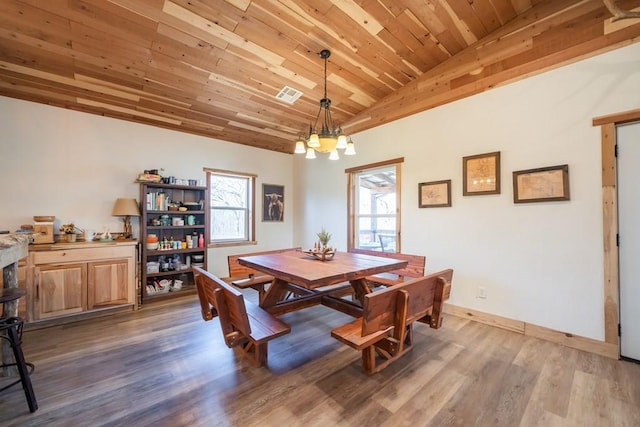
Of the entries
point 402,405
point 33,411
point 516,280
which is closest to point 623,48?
point 516,280

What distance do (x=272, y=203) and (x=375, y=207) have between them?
219 cm

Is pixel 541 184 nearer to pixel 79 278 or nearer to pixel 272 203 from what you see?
pixel 272 203

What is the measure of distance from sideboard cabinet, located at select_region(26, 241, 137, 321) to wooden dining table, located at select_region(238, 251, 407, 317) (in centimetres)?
175

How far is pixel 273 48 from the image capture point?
284cm

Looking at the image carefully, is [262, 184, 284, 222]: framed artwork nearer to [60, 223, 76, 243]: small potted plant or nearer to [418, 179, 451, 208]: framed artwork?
[60, 223, 76, 243]: small potted plant

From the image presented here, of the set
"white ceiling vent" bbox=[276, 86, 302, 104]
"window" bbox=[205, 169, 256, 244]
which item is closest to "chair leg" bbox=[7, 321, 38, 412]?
"window" bbox=[205, 169, 256, 244]

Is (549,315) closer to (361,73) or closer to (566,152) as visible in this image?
(566,152)

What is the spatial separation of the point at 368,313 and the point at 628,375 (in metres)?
2.16

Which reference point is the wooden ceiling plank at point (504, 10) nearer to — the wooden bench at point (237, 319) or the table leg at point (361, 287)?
the table leg at point (361, 287)

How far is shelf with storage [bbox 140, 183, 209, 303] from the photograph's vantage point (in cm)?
378

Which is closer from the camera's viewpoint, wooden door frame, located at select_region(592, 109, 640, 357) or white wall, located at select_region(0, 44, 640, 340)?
wooden door frame, located at select_region(592, 109, 640, 357)

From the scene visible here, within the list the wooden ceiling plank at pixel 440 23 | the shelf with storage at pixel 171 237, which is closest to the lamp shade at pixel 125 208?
the shelf with storage at pixel 171 237

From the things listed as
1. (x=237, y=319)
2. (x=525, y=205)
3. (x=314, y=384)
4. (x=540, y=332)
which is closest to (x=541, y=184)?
(x=525, y=205)

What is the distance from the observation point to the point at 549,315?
261cm
